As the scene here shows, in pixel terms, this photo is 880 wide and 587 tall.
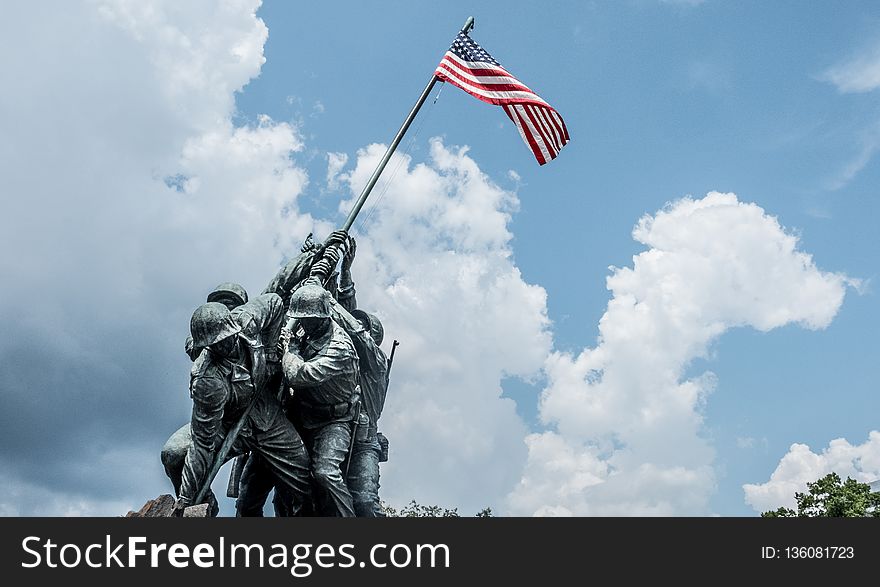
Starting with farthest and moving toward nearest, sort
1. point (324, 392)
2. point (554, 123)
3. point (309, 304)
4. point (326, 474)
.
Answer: point (554, 123)
point (309, 304)
point (324, 392)
point (326, 474)

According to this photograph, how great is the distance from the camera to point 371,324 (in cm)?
1107

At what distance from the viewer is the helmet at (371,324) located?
11.0m

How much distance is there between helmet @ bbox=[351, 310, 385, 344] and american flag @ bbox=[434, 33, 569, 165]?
3.53 meters

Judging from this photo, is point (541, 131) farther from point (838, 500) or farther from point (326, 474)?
point (838, 500)

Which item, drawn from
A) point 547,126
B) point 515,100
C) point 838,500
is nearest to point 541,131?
point 547,126

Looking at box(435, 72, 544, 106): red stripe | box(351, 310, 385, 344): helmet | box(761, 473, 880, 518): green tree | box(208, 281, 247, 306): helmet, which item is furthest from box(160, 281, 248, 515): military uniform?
box(761, 473, 880, 518): green tree

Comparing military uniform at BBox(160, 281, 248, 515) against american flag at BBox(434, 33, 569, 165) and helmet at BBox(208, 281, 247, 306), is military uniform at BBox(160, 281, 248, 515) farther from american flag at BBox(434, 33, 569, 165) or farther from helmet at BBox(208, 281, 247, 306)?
american flag at BBox(434, 33, 569, 165)

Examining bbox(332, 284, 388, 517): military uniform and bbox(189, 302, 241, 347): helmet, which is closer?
bbox(189, 302, 241, 347): helmet

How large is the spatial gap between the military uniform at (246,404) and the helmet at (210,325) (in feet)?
0.42

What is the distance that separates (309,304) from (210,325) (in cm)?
128

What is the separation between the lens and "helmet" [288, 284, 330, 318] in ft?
28.5
